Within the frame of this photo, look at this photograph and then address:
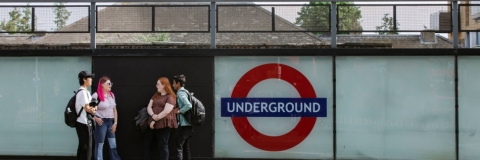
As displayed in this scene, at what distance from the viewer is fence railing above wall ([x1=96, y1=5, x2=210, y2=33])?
8.38 meters

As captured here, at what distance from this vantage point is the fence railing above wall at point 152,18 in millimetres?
8383

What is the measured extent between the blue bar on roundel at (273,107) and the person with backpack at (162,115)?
1.02 m

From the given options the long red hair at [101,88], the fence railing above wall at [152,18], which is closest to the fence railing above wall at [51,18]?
the fence railing above wall at [152,18]

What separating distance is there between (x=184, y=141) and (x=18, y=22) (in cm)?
364

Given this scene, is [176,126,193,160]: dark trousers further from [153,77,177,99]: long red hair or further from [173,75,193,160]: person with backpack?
[153,77,177,99]: long red hair

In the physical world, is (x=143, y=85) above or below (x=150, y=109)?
above

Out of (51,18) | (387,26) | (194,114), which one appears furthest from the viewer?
(51,18)

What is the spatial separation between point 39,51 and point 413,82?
6.05 metres

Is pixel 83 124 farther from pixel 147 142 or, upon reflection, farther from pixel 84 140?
pixel 147 142

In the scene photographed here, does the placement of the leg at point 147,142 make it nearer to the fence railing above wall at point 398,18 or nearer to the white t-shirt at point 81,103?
the white t-shirt at point 81,103

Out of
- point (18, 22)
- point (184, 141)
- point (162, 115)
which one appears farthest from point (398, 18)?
point (18, 22)

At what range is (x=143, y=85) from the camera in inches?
325

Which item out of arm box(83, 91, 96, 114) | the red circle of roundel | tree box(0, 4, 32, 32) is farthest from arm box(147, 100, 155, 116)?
tree box(0, 4, 32, 32)

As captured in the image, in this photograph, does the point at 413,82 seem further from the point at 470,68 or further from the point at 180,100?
the point at 180,100
